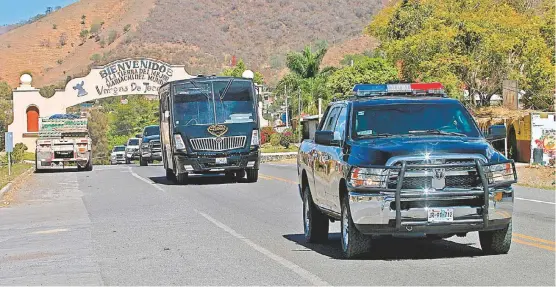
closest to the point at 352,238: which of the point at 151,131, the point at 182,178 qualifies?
the point at 182,178

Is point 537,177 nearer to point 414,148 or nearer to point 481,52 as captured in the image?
point 481,52

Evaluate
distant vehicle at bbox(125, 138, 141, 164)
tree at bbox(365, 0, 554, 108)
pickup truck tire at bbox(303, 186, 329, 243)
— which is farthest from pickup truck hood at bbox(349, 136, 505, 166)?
distant vehicle at bbox(125, 138, 141, 164)

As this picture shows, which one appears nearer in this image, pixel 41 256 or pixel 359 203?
pixel 359 203

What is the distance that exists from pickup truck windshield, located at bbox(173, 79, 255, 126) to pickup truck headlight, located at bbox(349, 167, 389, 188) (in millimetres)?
17066

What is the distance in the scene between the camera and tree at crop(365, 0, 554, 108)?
4991 cm

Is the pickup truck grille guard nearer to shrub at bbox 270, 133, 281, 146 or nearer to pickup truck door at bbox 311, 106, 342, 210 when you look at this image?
pickup truck door at bbox 311, 106, 342, 210

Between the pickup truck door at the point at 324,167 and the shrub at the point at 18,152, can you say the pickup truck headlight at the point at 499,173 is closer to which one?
the pickup truck door at the point at 324,167

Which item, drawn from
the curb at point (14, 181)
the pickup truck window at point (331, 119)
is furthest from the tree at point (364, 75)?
the pickup truck window at point (331, 119)

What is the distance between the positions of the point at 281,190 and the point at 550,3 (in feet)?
140

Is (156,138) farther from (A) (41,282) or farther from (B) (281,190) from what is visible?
(A) (41,282)

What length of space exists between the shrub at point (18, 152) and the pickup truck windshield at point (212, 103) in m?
30.9

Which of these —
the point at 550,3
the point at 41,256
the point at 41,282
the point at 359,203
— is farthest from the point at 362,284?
the point at 550,3

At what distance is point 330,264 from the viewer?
1091cm

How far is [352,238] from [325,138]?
55.8 inches
